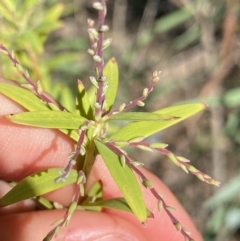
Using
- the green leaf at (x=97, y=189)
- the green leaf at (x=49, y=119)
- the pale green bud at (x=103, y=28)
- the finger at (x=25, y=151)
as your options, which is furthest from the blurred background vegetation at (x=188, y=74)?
the pale green bud at (x=103, y=28)

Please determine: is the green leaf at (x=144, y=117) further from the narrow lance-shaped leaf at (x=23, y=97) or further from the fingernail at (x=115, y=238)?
the fingernail at (x=115, y=238)

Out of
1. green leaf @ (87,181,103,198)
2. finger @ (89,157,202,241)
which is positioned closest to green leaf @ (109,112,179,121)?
green leaf @ (87,181,103,198)

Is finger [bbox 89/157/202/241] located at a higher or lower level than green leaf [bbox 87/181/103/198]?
lower

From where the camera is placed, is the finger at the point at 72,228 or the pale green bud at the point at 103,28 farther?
the finger at the point at 72,228

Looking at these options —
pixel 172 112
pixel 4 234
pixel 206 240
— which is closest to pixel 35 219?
pixel 4 234

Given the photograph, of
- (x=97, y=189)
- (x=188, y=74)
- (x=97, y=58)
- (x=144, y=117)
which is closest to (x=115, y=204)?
(x=97, y=189)

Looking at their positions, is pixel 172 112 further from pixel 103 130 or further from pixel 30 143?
pixel 30 143

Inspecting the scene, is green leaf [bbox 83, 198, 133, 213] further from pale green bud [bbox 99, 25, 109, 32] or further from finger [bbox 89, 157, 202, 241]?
pale green bud [bbox 99, 25, 109, 32]
